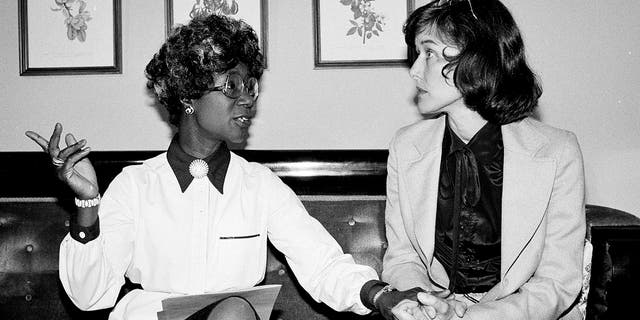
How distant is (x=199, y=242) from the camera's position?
2.49 metres

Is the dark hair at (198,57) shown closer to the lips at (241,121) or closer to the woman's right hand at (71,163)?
the lips at (241,121)

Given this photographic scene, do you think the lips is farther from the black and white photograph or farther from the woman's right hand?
the woman's right hand

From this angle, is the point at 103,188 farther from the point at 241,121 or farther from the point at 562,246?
the point at 562,246

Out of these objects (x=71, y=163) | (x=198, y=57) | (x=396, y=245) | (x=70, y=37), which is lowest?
(x=396, y=245)

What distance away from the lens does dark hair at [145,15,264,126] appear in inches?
97.9

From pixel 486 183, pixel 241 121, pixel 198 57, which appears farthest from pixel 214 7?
pixel 486 183

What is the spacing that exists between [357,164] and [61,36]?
5.03ft

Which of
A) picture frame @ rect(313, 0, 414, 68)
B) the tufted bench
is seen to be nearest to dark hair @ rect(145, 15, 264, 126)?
the tufted bench

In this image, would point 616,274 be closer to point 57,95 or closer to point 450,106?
point 450,106

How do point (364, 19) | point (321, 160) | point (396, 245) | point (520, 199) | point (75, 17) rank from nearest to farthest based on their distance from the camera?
point (520, 199) < point (396, 245) < point (321, 160) < point (364, 19) < point (75, 17)

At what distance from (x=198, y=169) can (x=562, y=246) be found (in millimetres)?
1287

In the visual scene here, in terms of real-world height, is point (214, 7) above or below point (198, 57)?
above

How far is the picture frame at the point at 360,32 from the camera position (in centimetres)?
320

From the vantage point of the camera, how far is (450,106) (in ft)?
8.20
